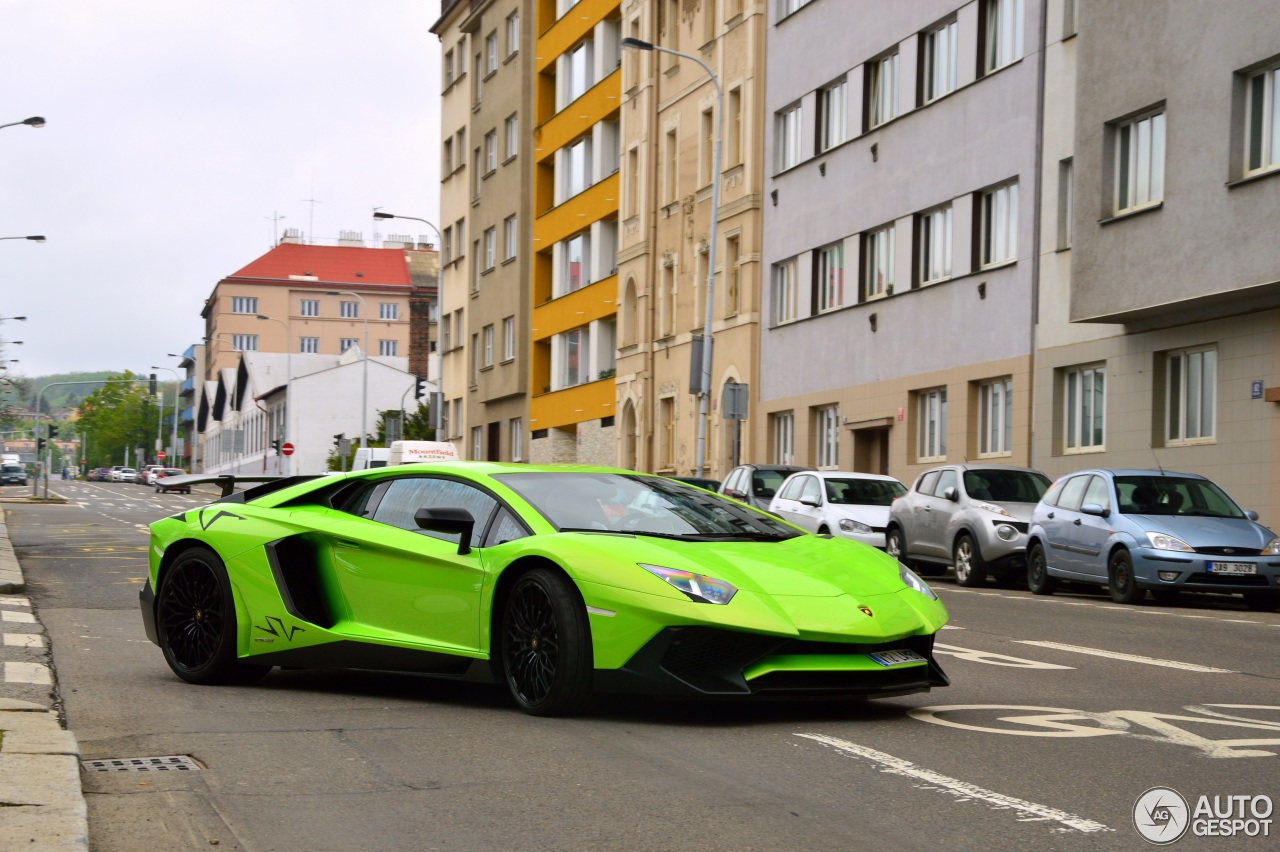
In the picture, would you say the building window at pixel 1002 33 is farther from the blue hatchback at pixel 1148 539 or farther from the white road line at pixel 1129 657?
the white road line at pixel 1129 657

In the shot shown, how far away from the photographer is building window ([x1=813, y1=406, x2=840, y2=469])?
38000 mm

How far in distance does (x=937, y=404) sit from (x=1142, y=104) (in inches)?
377

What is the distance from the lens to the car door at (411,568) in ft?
27.7

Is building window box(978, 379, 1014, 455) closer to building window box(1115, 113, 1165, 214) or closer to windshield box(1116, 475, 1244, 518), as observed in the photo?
building window box(1115, 113, 1165, 214)

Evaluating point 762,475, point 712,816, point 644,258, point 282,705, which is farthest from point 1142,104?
point 644,258

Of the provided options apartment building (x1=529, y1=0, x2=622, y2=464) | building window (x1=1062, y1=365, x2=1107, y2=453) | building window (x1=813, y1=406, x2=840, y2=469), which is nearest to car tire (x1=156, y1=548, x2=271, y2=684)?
building window (x1=1062, y1=365, x2=1107, y2=453)

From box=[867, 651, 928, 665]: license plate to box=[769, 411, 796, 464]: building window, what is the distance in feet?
106

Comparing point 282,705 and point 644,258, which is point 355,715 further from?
point 644,258

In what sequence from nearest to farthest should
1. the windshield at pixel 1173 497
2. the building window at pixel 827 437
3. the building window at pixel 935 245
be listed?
the windshield at pixel 1173 497 < the building window at pixel 935 245 < the building window at pixel 827 437

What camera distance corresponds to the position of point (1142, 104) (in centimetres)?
2525

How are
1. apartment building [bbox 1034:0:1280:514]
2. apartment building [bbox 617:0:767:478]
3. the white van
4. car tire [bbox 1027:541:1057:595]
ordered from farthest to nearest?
apartment building [bbox 617:0:767:478] < the white van < apartment building [bbox 1034:0:1280:514] < car tire [bbox 1027:541:1057:595]

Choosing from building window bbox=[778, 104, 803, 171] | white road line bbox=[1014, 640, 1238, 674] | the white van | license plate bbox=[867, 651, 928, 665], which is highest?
building window bbox=[778, 104, 803, 171]

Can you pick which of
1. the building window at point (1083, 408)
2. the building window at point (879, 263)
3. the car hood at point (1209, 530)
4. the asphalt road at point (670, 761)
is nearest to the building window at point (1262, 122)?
the building window at point (1083, 408)

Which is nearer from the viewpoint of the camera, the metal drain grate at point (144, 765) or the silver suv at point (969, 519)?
the metal drain grate at point (144, 765)
